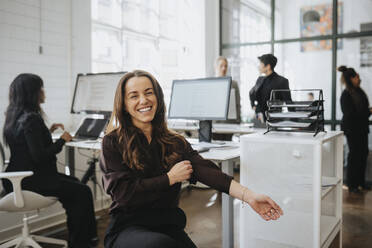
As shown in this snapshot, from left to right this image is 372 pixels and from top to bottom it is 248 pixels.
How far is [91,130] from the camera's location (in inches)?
116

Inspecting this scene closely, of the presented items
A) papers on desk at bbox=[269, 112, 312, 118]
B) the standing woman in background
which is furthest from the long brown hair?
the standing woman in background

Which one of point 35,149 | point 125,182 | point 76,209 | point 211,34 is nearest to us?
point 125,182

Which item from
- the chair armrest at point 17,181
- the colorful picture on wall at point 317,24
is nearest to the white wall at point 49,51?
the chair armrest at point 17,181

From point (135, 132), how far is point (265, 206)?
608 millimetres

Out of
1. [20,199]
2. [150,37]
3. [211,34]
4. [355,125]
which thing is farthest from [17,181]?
[211,34]

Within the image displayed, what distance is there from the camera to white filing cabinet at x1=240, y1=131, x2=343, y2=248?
5.80 feet

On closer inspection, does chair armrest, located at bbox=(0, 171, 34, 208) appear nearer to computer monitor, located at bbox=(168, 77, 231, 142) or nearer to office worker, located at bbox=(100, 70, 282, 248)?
office worker, located at bbox=(100, 70, 282, 248)

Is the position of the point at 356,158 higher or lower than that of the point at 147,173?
lower

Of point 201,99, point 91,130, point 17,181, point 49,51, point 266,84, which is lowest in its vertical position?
point 17,181

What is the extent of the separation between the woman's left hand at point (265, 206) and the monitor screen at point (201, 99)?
3.20ft

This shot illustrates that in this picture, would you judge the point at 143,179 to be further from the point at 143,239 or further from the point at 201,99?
the point at 201,99

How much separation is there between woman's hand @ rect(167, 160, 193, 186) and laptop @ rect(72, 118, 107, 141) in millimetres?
1589

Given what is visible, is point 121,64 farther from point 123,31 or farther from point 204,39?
point 204,39

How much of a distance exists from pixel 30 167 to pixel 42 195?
0.20 metres
